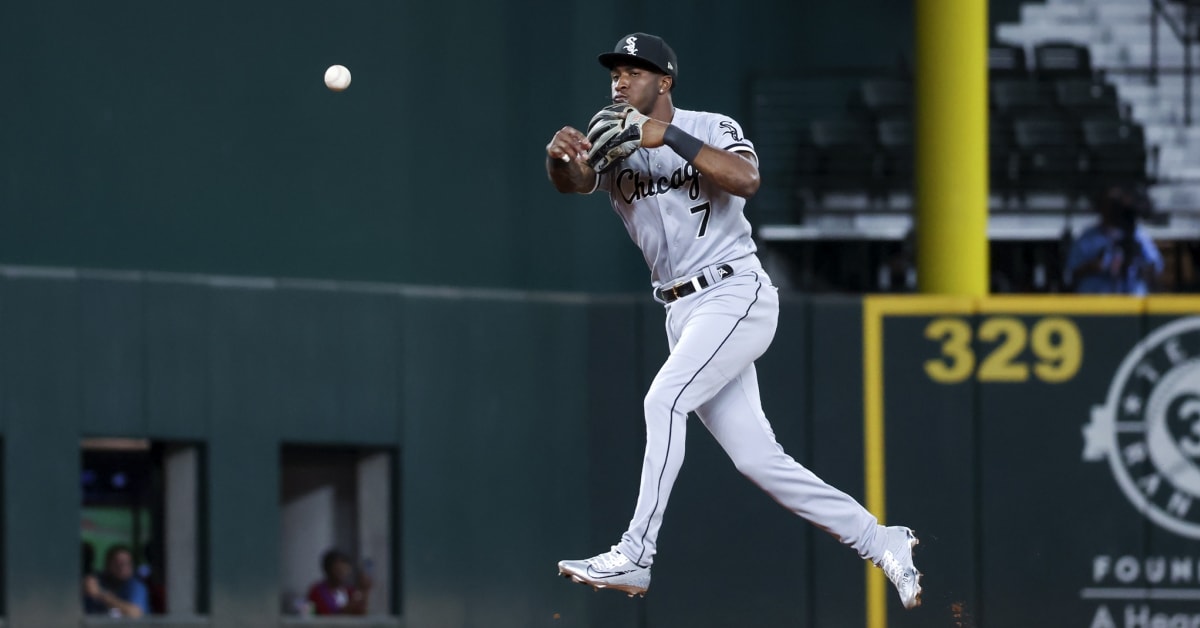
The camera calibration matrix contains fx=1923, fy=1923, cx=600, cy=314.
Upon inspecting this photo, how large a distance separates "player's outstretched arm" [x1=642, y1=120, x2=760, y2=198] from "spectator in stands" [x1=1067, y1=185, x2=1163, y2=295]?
21.4 ft

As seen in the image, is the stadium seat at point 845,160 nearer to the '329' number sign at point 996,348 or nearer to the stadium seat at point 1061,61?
the stadium seat at point 1061,61

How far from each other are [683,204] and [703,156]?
42 cm

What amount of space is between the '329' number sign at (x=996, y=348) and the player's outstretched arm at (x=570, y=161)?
558 centimetres

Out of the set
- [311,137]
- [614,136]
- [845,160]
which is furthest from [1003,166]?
[614,136]

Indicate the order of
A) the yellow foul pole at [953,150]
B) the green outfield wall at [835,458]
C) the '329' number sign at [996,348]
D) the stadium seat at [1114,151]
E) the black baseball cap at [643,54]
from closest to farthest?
the black baseball cap at [643,54], the green outfield wall at [835,458], the '329' number sign at [996,348], the yellow foul pole at [953,150], the stadium seat at [1114,151]

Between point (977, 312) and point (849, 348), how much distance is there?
82 cm

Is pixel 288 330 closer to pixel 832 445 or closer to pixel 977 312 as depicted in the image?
pixel 832 445

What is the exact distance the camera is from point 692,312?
22.3ft

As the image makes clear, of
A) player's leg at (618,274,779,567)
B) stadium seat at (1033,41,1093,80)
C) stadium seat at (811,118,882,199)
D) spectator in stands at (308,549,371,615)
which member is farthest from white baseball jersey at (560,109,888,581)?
stadium seat at (1033,41,1093,80)

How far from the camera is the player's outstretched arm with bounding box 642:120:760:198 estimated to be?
6.37 m

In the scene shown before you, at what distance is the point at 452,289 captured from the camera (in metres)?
11.7

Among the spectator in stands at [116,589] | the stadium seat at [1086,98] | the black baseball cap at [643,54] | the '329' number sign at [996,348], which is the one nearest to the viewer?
the black baseball cap at [643,54]

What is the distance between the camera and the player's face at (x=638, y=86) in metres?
6.72

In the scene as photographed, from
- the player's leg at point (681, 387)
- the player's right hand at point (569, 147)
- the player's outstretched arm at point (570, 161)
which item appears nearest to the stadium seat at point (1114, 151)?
the player's leg at point (681, 387)
